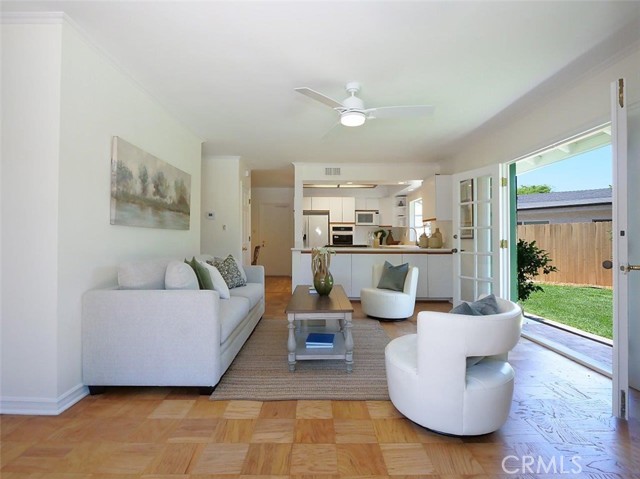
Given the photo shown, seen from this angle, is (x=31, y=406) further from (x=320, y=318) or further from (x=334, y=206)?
(x=334, y=206)

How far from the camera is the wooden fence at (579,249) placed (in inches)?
195

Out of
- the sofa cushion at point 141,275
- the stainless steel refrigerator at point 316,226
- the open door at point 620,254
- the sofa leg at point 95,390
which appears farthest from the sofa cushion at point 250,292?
the stainless steel refrigerator at point 316,226

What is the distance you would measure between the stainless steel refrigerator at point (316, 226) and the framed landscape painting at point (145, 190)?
14.0 ft

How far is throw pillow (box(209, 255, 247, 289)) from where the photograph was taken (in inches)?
136

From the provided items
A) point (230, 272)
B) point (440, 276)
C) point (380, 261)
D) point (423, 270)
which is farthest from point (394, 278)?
point (230, 272)

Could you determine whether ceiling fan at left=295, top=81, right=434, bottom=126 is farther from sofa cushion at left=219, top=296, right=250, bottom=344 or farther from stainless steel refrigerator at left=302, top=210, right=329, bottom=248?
stainless steel refrigerator at left=302, top=210, right=329, bottom=248

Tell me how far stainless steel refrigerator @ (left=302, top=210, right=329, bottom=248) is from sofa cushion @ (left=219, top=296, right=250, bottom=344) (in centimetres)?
479

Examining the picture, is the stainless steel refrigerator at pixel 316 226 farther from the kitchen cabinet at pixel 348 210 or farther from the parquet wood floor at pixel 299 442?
the parquet wood floor at pixel 299 442

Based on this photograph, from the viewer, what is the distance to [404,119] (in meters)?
3.43

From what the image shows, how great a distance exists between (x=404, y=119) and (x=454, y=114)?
53 centimetres

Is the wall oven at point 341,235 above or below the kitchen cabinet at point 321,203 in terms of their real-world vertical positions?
below

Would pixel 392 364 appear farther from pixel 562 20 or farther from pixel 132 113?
pixel 132 113

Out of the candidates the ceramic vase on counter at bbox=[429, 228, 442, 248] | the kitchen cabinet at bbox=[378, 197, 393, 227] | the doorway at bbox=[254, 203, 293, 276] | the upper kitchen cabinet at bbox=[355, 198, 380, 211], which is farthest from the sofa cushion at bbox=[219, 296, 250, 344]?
the doorway at bbox=[254, 203, 293, 276]

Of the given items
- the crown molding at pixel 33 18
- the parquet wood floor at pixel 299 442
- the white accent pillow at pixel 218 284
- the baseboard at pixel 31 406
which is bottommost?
the parquet wood floor at pixel 299 442
